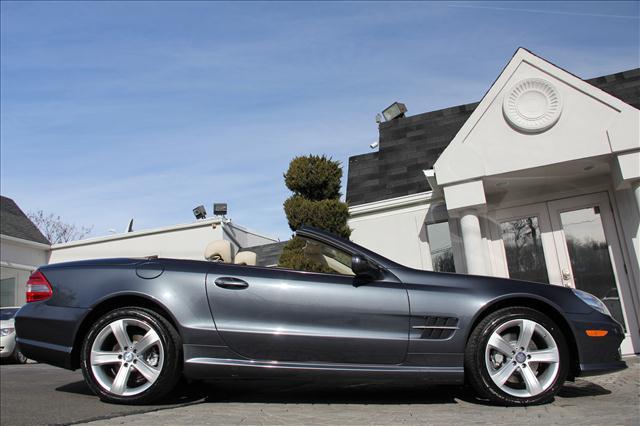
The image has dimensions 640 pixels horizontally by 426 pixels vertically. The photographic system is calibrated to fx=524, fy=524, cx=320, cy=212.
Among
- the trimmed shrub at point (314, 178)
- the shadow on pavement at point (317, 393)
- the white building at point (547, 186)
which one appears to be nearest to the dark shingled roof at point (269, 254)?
the trimmed shrub at point (314, 178)

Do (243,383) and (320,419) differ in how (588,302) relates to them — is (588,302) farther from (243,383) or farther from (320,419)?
(243,383)

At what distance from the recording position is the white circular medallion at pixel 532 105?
7.68 metres

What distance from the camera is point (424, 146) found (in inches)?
413

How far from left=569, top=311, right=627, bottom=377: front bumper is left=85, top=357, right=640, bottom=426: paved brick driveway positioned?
0.26 metres

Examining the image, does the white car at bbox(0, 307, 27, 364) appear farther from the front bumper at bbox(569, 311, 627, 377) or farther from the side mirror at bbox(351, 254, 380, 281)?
the front bumper at bbox(569, 311, 627, 377)

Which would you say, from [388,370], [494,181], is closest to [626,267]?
[494,181]

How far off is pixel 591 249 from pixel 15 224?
17794 millimetres

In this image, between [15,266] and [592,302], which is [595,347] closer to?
[592,302]

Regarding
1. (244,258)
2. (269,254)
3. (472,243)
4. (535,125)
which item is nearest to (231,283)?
(244,258)

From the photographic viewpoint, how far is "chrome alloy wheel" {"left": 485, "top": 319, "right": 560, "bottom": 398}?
12.0 ft

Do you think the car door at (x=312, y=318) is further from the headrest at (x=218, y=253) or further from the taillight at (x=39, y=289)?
the taillight at (x=39, y=289)

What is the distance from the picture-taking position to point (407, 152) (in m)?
10.6

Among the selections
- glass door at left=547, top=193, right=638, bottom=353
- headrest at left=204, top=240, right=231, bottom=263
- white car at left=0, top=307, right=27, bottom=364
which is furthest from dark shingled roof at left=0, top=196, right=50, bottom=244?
glass door at left=547, top=193, right=638, bottom=353

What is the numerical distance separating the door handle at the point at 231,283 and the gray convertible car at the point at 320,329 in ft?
0.04
